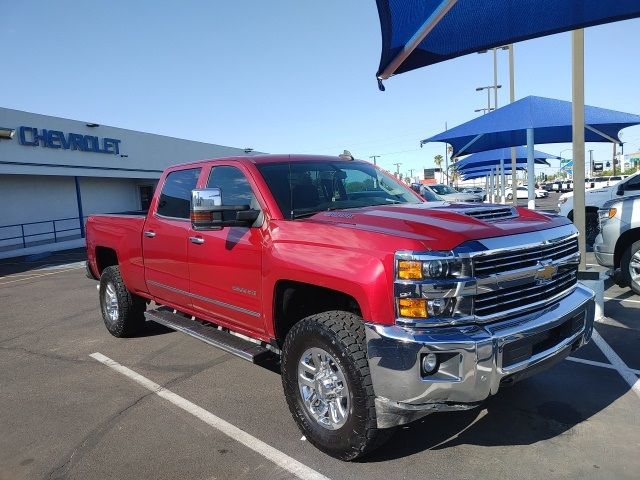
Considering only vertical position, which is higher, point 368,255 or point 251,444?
point 368,255

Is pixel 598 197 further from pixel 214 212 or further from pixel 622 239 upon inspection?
pixel 214 212

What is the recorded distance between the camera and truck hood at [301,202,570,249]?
2916mm

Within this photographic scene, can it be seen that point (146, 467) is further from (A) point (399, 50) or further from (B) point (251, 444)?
(A) point (399, 50)

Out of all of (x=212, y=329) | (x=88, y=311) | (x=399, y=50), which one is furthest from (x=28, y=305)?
(x=399, y=50)

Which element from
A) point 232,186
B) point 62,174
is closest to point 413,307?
point 232,186

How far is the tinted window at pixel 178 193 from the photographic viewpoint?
4867mm

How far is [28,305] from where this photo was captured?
8812 mm

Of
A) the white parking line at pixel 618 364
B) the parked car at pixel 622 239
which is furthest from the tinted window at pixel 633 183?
the white parking line at pixel 618 364

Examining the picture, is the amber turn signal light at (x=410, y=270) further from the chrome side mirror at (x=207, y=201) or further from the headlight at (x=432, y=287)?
the chrome side mirror at (x=207, y=201)

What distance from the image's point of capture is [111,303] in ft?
20.9

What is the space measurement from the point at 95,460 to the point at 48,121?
22923mm

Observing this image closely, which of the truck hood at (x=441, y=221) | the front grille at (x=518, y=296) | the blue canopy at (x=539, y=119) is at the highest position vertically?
the blue canopy at (x=539, y=119)

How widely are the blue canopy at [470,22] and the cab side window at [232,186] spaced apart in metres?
2.03

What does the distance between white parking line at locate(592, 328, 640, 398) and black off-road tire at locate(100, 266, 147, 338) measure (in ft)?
16.8
